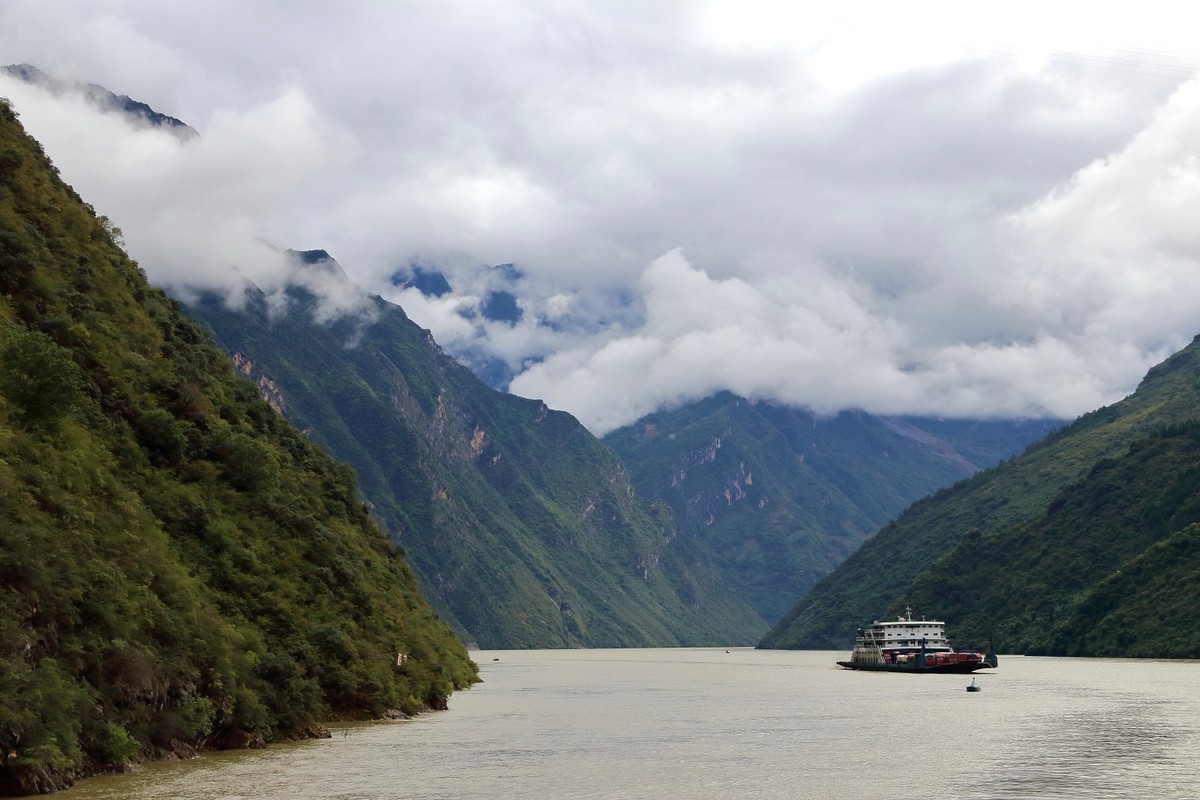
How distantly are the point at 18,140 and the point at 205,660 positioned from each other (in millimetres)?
56667

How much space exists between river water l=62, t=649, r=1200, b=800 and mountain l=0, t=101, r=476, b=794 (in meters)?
3.16

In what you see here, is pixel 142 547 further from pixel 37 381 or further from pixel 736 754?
pixel 736 754

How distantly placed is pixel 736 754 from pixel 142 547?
127 feet

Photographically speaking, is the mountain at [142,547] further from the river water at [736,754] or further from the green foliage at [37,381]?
the river water at [736,754]

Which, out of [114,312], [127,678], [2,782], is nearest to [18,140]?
[114,312]

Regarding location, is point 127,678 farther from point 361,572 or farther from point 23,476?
point 361,572

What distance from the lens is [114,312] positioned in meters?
91.1

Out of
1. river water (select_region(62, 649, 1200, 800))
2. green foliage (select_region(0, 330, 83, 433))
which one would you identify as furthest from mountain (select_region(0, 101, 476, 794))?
river water (select_region(62, 649, 1200, 800))

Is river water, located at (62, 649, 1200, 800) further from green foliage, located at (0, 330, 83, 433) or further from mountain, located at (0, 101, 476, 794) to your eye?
green foliage, located at (0, 330, 83, 433)

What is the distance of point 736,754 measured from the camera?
8000cm

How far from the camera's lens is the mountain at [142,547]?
54.0 metres

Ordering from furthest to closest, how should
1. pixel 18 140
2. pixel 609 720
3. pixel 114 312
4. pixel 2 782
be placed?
pixel 609 720 → pixel 18 140 → pixel 114 312 → pixel 2 782

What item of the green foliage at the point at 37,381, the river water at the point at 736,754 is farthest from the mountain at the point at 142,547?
the river water at the point at 736,754

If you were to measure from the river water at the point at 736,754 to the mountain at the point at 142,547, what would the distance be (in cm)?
316
